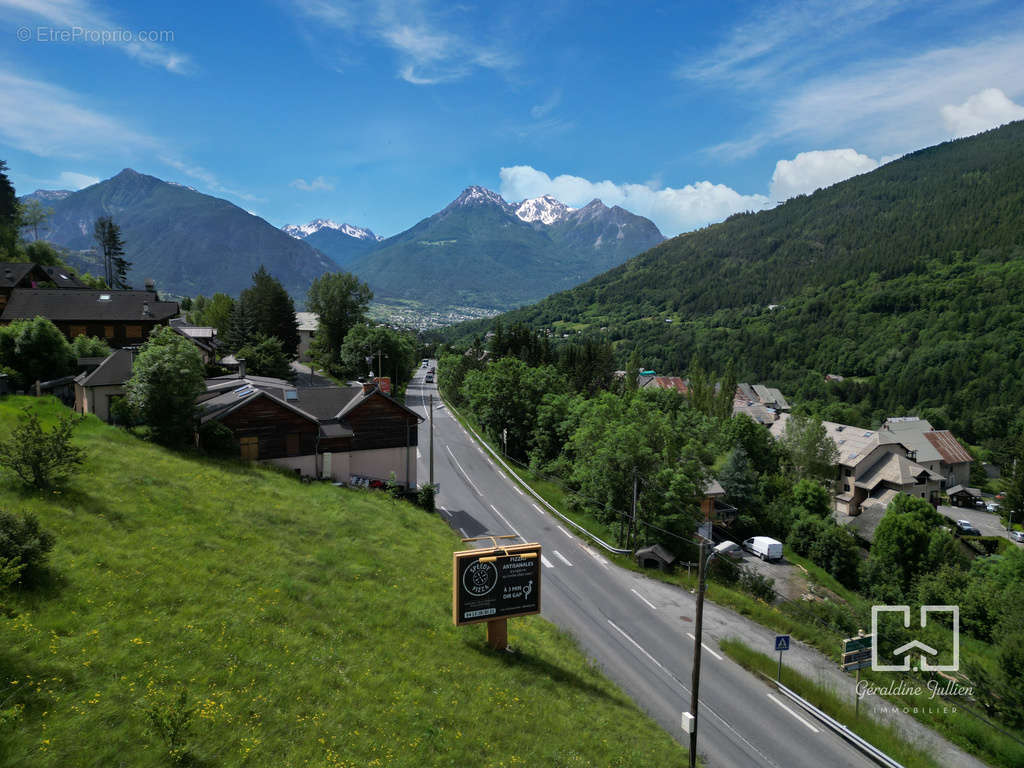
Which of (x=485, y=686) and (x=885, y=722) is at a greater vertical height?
(x=485, y=686)

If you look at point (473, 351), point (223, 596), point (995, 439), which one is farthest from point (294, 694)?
point (995, 439)

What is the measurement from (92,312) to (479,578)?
55.3 m

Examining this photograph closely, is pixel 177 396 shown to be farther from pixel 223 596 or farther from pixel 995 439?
pixel 995 439

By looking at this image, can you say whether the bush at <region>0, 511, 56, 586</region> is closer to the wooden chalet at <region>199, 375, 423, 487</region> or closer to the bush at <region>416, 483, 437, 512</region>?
the wooden chalet at <region>199, 375, 423, 487</region>

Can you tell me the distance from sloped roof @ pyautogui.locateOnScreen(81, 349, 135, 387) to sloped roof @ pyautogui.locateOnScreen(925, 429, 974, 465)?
114 meters

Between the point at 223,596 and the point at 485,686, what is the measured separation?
8414 millimetres

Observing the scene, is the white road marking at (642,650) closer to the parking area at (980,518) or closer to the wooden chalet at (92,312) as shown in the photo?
the wooden chalet at (92,312)

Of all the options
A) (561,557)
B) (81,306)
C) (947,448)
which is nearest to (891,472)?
(947,448)

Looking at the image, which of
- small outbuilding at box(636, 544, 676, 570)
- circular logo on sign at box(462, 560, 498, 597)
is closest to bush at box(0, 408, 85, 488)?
circular logo on sign at box(462, 560, 498, 597)

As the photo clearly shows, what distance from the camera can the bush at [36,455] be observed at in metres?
18.4

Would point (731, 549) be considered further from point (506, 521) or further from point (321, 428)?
point (321, 428)

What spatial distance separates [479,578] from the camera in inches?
721

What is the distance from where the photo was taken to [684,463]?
4059 centimetres

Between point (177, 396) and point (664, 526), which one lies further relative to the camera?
point (664, 526)
